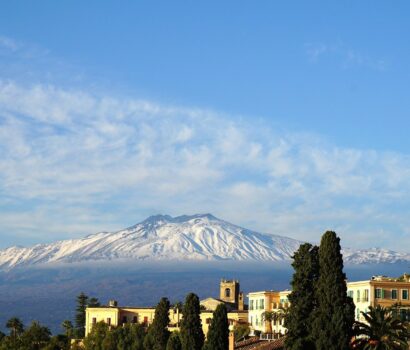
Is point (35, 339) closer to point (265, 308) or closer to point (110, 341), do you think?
point (110, 341)

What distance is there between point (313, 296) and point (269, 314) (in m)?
46.2

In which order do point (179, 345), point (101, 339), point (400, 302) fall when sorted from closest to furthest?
point (179, 345) → point (400, 302) → point (101, 339)

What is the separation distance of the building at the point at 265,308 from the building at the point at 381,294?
59.4ft

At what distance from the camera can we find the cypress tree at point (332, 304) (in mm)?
81625

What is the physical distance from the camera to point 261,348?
340 feet

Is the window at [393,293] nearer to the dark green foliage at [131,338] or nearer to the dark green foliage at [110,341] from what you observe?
the dark green foliage at [131,338]

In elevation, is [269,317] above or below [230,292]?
below

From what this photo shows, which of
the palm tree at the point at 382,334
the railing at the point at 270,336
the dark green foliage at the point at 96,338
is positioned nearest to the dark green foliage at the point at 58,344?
the dark green foliage at the point at 96,338

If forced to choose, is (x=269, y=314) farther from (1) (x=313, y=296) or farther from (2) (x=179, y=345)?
(1) (x=313, y=296)

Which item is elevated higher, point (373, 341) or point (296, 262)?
point (296, 262)

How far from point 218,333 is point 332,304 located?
19.0m

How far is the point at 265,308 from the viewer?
456 ft

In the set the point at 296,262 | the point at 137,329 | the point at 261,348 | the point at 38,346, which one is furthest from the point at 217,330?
the point at 38,346

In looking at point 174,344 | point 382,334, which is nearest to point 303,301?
point 382,334
